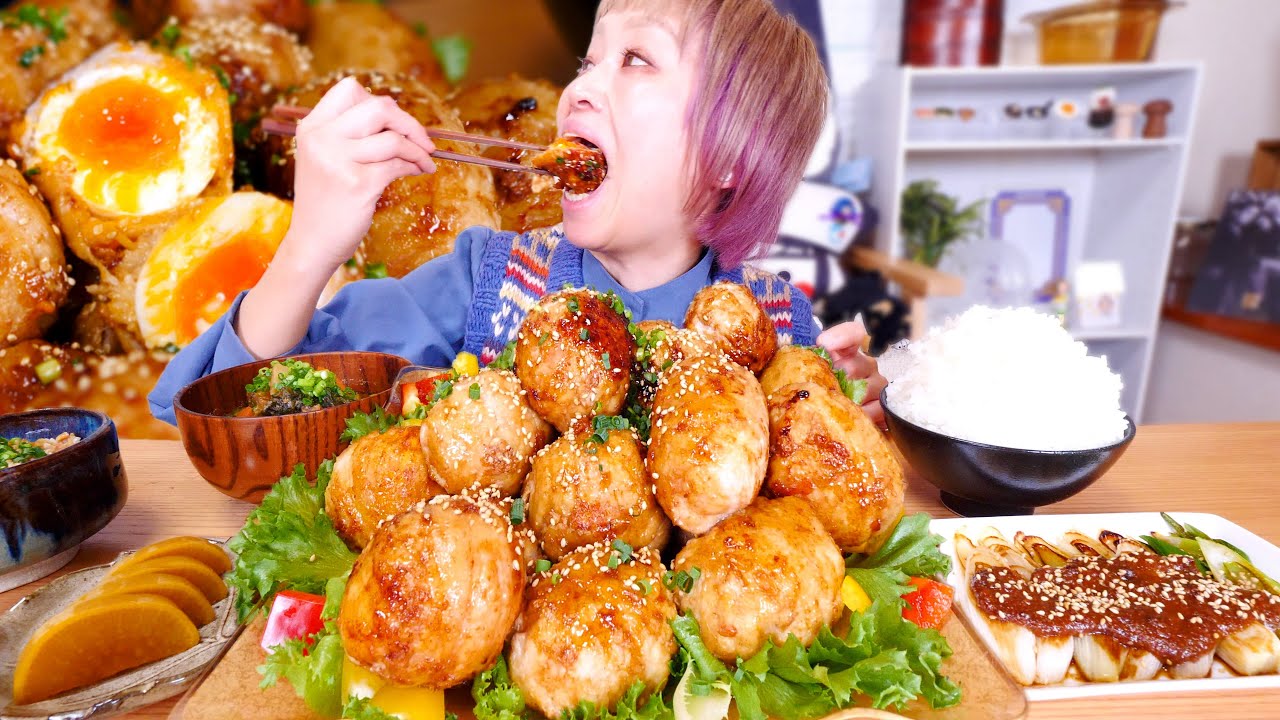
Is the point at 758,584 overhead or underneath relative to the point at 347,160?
underneath

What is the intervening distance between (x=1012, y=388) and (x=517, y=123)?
70.1 inches

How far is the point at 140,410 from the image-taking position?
2348 mm

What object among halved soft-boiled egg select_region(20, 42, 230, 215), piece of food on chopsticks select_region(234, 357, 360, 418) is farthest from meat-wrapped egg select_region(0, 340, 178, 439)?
piece of food on chopsticks select_region(234, 357, 360, 418)

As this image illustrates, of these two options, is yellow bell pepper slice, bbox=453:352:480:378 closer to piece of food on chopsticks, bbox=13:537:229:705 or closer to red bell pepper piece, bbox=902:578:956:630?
piece of food on chopsticks, bbox=13:537:229:705

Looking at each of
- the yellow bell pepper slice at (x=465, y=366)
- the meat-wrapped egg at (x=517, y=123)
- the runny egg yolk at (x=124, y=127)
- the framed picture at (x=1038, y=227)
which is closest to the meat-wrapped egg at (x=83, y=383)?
the runny egg yolk at (x=124, y=127)

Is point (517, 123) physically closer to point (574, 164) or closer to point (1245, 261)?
point (574, 164)

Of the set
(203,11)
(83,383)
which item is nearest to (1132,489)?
(83,383)

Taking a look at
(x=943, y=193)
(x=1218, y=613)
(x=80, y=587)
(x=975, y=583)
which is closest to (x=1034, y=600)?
(x=975, y=583)

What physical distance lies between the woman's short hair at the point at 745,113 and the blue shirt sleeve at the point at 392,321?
72 cm

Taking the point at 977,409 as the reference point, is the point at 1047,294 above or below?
below

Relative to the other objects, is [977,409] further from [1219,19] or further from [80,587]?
[1219,19]

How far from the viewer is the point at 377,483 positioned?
0.97 metres

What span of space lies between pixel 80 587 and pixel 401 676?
1.84 feet

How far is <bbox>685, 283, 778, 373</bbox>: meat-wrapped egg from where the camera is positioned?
1100mm
